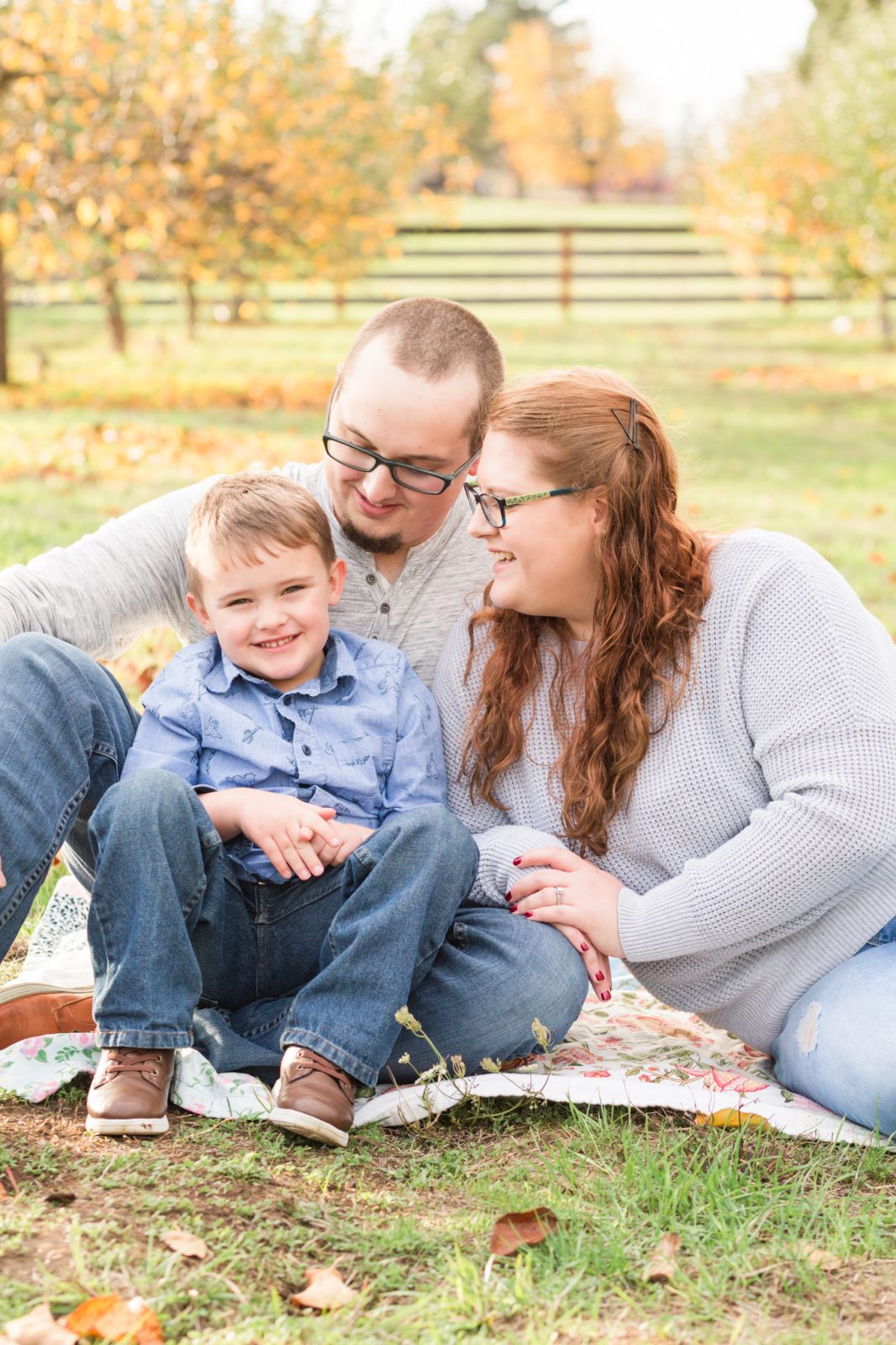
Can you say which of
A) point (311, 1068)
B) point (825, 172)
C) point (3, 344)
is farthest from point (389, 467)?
point (825, 172)

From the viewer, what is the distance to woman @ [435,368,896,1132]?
2590mm

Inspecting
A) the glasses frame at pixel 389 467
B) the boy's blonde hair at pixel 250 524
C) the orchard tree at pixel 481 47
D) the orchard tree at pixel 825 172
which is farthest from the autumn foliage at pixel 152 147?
the orchard tree at pixel 481 47

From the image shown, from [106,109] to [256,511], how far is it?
763 centimetres

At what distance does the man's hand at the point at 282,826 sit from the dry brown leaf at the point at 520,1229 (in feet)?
2.46

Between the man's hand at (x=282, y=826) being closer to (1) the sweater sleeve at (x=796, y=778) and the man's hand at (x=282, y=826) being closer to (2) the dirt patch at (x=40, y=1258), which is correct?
(1) the sweater sleeve at (x=796, y=778)

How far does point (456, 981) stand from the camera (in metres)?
2.70

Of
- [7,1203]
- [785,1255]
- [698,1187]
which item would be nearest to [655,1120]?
[698,1187]

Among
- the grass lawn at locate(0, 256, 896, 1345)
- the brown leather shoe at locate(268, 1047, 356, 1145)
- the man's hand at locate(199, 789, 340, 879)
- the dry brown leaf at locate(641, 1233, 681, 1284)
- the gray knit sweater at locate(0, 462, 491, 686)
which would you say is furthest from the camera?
the gray knit sweater at locate(0, 462, 491, 686)

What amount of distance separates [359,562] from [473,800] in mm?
666

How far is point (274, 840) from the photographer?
265 cm

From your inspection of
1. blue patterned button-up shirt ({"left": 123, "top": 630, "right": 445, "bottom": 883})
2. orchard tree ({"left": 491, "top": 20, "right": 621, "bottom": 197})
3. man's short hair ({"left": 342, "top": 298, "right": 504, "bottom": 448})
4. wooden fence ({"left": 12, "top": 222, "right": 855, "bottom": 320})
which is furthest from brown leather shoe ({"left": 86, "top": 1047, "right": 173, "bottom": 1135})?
orchard tree ({"left": 491, "top": 20, "right": 621, "bottom": 197})

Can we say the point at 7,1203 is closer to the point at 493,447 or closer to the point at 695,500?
the point at 493,447

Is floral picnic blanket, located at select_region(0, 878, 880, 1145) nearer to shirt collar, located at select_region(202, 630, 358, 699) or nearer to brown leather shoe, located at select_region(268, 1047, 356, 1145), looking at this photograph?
brown leather shoe, located at select_region(268, 1047, 356, 1145)

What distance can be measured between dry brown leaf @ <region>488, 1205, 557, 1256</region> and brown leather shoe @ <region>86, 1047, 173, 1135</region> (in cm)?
62
